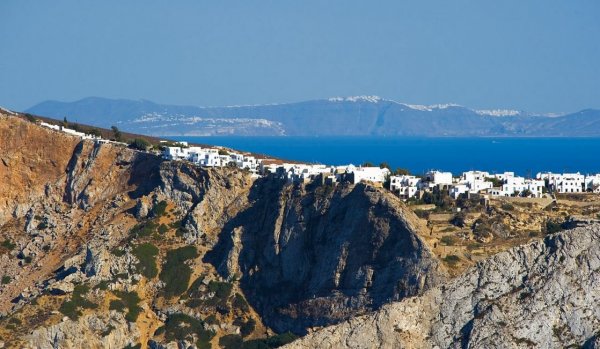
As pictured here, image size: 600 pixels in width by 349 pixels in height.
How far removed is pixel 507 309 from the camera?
77500 mm

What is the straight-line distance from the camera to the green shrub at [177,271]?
306 feet

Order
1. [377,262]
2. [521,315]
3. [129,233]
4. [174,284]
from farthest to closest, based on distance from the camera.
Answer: [129,233] < [174,284] < [377,262] < [521,315]

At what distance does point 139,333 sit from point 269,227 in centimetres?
1187

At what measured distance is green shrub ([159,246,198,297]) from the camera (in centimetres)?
9312

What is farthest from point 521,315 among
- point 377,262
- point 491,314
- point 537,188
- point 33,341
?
point 33,341

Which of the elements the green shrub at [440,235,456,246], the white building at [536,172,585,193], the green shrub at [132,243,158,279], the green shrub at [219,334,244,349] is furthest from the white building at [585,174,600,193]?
the green shrub at [132,243,158,279]

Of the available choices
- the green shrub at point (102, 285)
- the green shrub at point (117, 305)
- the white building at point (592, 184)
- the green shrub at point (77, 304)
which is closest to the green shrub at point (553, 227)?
the white building at point (592, 184)

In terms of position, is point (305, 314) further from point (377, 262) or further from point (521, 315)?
point (521, 315)

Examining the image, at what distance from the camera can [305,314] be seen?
86312 mm

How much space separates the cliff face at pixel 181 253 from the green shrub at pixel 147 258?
9cm

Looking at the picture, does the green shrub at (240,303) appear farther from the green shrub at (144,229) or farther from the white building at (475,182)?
the white building at (475,182)

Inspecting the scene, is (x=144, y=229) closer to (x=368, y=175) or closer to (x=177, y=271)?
(x=177, y=271)

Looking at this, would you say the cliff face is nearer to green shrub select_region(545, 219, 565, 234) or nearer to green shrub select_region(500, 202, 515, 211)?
green shrub select_region(500, 202, 515, 211)

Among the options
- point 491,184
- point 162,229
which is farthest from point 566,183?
point 162,229
